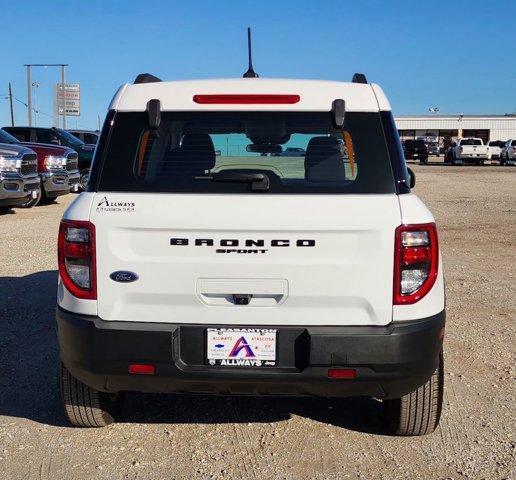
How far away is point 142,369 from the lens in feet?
11.6

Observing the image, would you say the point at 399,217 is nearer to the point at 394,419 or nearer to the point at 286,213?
the point at 286,213

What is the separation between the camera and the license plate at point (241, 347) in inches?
138

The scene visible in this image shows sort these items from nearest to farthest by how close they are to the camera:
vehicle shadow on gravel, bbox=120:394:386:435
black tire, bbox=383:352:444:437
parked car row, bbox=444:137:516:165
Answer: black tire, bbox=383:352:444:437 → vehicle shadow on gravel, bbox=120:394:386:435 → parked car row, bbox=444:137:516:165

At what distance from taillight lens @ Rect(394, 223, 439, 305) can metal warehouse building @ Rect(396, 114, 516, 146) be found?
82.4 m

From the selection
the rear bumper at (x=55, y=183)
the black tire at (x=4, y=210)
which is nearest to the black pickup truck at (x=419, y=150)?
the rear bumper at (x=55, y=183)

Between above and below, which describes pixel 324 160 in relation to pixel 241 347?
above

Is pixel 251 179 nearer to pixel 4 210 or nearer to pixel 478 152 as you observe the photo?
pixel 4 210

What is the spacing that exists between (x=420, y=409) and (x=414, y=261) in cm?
99

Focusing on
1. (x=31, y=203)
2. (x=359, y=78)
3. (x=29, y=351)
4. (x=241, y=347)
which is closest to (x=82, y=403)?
(x=241, y=347)

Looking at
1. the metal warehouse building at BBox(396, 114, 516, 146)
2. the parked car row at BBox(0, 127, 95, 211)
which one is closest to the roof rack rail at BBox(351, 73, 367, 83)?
the parked car row at BBox(0, 127, 95, 211)

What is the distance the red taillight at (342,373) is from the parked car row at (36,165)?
1029 centimetres

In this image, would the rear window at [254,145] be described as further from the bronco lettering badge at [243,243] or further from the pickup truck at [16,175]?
the pickup truck at [16,175]

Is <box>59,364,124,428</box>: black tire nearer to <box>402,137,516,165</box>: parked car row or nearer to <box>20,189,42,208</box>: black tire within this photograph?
<box>20,189,42,208</box>: black tire

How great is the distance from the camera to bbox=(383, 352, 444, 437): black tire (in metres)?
3.94
